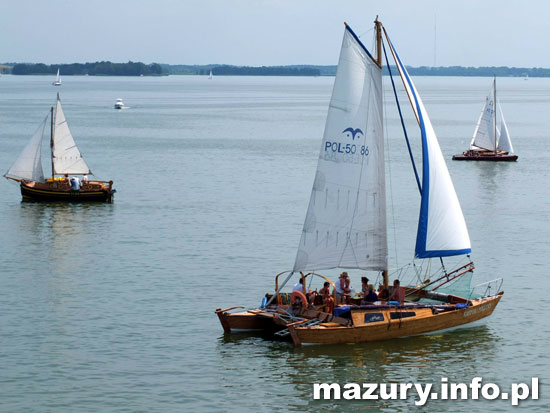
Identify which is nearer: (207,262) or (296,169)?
(207,262)

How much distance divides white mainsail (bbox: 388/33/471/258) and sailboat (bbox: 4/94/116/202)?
39106 millimetres

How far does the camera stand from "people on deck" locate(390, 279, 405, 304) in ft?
124

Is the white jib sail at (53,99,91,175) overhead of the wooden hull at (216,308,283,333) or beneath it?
overhead

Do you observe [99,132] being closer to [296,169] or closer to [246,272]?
[296,169]

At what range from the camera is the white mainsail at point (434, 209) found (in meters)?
38.5

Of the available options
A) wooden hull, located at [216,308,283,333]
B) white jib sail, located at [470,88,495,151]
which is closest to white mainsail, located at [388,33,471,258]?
wooden hull, located at [216,308,283,333]

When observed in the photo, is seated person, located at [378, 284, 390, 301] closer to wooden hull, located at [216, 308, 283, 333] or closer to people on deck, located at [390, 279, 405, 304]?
people on deck, located at [390, 279, 405, 304]

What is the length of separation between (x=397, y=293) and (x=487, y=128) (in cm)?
7327

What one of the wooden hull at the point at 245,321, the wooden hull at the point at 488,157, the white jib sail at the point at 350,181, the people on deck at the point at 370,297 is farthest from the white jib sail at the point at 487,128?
the wooden hull at the point at 245,321

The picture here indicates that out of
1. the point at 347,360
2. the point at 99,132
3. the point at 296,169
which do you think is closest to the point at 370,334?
the point at 347,360

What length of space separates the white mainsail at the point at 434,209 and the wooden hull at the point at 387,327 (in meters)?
2.39

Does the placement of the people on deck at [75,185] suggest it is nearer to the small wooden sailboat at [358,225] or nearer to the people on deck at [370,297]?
the small wooden sailboat at [358,225]

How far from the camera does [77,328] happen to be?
1582 inches

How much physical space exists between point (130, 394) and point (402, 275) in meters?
Result: 21.3
